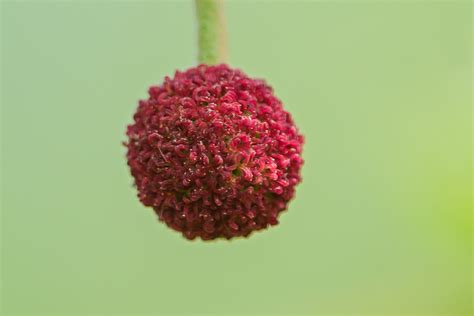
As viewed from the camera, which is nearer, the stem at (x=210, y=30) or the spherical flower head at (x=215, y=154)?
the spherical flower head at (x=215, y=154)

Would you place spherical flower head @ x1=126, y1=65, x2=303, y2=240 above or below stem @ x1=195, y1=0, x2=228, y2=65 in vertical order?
below

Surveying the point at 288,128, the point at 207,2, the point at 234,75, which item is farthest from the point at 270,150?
the point at 207,2

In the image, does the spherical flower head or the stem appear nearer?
the spherical flower head

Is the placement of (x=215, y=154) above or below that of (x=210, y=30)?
below

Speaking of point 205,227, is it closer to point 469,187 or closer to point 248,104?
point 248,104

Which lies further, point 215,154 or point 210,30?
point 210,30
